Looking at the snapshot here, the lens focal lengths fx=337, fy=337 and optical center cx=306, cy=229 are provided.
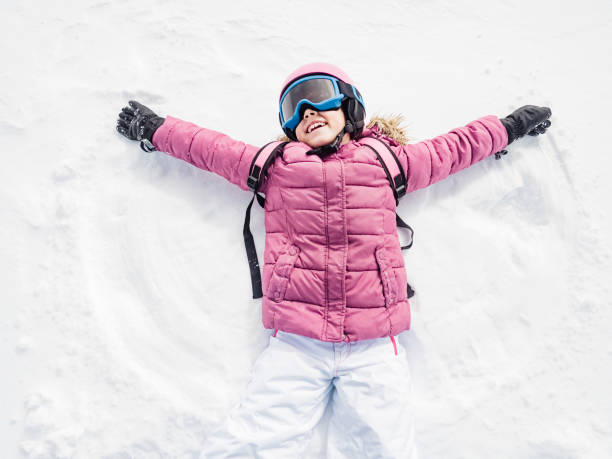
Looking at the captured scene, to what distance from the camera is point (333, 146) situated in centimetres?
162

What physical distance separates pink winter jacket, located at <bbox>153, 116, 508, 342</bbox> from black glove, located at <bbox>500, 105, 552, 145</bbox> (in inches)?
18.3

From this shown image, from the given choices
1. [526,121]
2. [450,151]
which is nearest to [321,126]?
[450,151]

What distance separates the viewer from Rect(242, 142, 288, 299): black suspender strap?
1.64 meters

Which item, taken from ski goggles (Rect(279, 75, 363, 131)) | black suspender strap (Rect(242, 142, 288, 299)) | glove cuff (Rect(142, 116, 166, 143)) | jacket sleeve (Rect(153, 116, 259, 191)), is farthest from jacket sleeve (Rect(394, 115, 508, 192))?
glove cuff (Rect(142, 116, 166, 143))

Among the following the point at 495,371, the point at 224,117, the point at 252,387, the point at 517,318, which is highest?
the point at 224,117

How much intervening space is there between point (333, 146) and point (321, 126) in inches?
4.4

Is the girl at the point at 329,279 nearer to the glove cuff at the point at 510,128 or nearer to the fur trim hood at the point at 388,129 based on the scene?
the fur trim hood at the point at 388,129

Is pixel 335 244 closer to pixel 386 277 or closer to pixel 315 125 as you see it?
pixel 386 277

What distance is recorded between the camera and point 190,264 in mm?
1872

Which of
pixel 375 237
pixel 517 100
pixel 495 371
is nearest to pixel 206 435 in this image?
pixel 375 237

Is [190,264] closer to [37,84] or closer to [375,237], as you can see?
A: [375,237]

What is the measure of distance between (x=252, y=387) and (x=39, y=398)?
1.10 m

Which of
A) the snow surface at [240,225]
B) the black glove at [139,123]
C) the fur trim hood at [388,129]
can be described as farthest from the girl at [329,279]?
the black glove at [139,123]

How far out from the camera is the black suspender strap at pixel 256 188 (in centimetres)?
164
